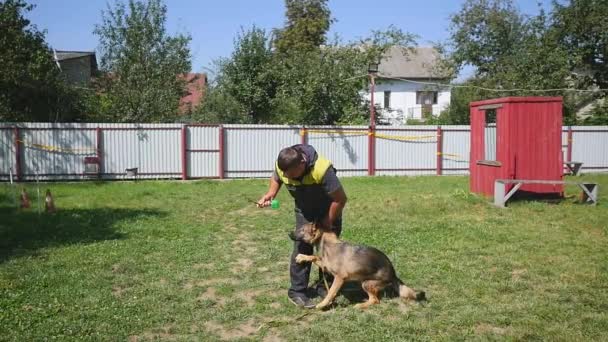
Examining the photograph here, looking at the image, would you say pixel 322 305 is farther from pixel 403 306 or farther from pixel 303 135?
pixel 303 135

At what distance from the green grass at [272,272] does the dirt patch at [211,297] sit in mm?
31

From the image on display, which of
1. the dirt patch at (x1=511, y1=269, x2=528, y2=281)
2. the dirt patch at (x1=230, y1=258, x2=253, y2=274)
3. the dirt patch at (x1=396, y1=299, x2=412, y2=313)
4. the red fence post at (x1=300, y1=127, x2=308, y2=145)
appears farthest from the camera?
the red fence post at (x1=300, y1=127, x2=308, y2=145)

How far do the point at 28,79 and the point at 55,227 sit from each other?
13.1 metres

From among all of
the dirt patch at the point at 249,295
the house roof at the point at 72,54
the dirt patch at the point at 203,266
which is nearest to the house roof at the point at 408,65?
the house roof at the point at 72,54

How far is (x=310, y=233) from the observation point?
4.99 m

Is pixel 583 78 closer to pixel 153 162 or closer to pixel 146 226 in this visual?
pixel 153 162

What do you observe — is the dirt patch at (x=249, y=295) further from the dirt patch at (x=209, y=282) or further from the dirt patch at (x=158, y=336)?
the dirt patch at (x=158, y=336)

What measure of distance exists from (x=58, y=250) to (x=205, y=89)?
77.7 feet

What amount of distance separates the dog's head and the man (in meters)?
0.06

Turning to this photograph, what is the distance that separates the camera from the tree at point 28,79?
1886cm

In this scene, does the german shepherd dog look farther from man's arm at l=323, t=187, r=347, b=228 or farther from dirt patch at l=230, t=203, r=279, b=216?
dirt patch at l=230, t=203, r=279, b=216

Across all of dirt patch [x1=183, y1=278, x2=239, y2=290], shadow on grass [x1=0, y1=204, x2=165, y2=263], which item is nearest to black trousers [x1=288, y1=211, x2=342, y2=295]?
dirt patch [x1=183, y1=278, x2=239, y2=290]

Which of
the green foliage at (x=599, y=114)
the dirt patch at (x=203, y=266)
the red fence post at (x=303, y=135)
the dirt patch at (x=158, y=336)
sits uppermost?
the green foliage at (x=599, y=114)

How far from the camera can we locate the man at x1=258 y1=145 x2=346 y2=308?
4617mm
